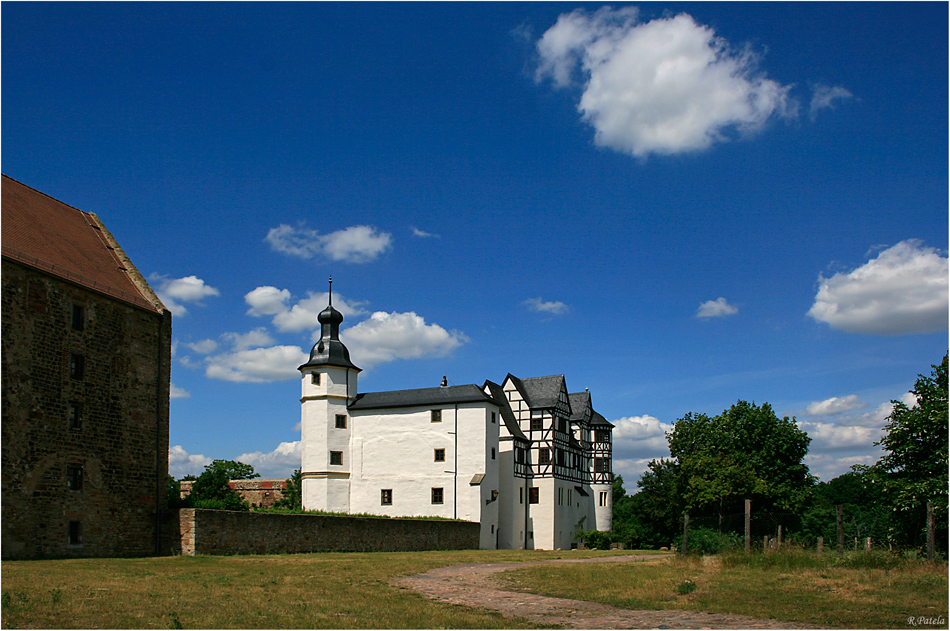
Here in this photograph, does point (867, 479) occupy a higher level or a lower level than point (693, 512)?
→ higher

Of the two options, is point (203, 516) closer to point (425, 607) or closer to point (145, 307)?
point (145, 307)

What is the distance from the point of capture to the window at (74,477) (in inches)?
911

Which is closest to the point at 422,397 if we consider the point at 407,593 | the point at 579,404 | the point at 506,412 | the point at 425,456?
the point at 425,456

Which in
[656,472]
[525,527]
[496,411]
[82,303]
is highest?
[82,303]

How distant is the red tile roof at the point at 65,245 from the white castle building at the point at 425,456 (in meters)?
18.0

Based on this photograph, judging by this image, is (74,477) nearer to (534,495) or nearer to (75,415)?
(75,415)

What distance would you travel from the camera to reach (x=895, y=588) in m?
12.4

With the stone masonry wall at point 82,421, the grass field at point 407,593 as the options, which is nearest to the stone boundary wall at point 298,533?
the stone masonry wall at point 82,421

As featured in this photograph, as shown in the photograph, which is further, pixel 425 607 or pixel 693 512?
pixel 693 512

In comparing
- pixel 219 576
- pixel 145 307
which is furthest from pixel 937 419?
pixel 145 307

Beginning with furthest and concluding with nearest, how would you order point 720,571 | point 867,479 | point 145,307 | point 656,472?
point 656,472 → point 145,307 → point 867,479 → point 720,571

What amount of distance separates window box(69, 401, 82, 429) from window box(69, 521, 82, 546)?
290 centimetres

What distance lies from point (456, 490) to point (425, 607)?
106 feet

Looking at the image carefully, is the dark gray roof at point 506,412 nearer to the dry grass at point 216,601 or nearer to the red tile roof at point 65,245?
the red tile roof at point 65,245
